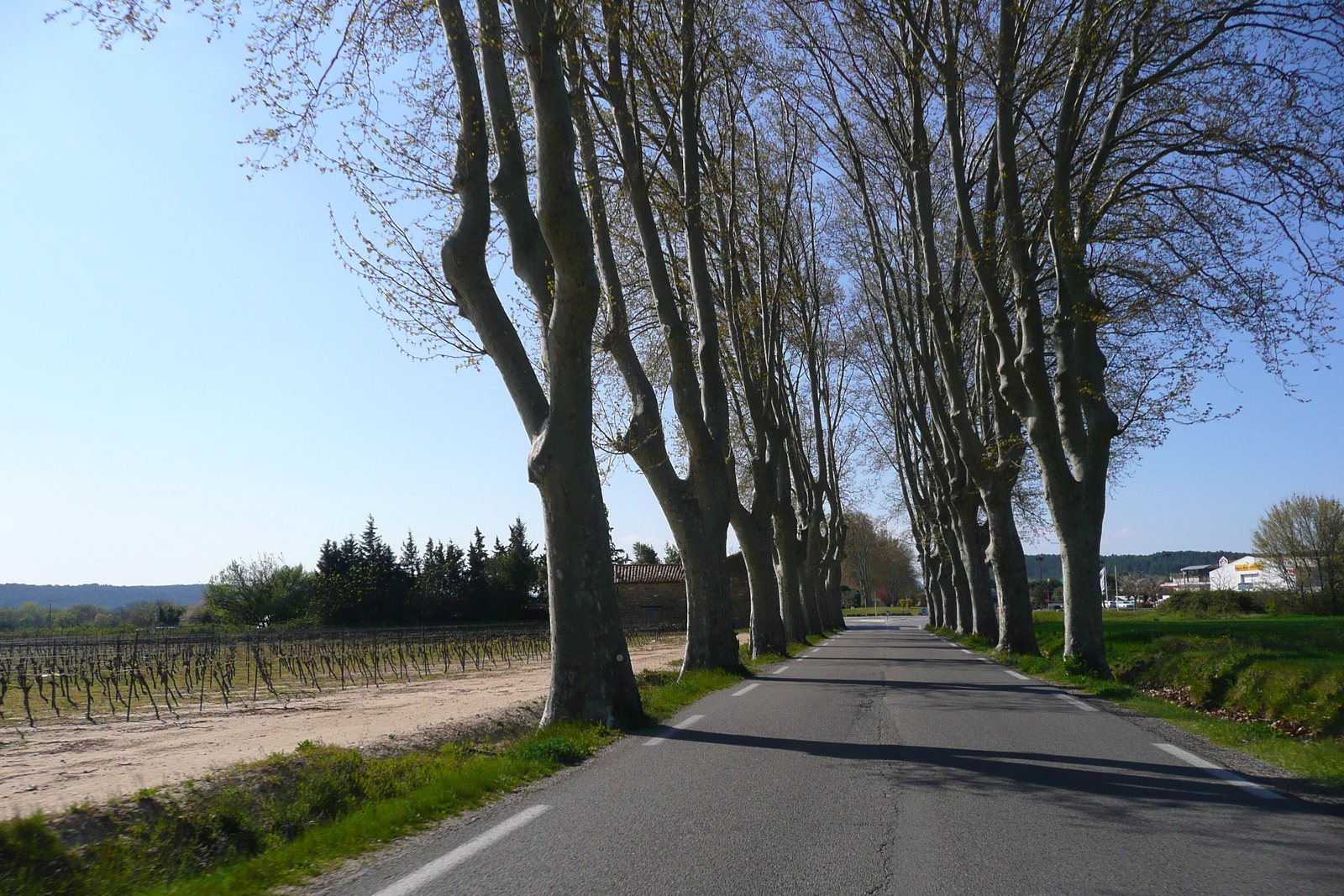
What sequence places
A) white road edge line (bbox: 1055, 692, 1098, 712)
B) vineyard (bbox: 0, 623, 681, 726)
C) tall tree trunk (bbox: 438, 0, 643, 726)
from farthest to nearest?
vineyard (bbox: 0, 623, 681, 726)
white road edge line (bbox: 1055, 692, 1098, 712)
tall tree trunk (bbox: 438, 0, 643, 726)

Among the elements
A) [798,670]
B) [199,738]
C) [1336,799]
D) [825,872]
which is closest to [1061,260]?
[798,670]

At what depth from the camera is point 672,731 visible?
8492 millimetres

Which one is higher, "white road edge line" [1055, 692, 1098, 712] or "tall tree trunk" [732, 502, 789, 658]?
"tall tree trunk" [732, 502, 789, 658]

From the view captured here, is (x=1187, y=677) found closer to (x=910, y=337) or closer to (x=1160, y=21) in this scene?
(x=1160, y=21)

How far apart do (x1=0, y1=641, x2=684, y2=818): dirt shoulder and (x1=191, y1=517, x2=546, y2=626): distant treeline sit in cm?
4853

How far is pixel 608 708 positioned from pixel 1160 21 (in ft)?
39.5

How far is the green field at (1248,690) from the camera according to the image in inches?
283

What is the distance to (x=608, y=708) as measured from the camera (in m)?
8.59

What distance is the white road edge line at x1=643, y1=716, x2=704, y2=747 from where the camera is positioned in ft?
25.8

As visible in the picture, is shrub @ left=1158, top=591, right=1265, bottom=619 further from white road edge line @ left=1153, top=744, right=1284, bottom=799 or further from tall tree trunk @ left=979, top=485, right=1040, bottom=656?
white road edge line @ left=1153, top=744, right=1284, bottom=799

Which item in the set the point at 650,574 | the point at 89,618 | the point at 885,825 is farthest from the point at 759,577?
the point at 89,618

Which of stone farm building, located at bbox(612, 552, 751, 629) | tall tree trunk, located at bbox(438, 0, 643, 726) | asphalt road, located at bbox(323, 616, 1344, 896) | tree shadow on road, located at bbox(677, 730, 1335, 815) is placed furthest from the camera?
stone farm building, located at bbox(612, 552, 751, 629)

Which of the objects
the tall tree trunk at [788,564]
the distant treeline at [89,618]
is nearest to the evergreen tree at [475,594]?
the distant treeline at [89,618]

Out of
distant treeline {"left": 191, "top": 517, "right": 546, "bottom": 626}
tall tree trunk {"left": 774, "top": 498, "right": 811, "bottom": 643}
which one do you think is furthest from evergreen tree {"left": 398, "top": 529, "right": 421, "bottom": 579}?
tall tree trunk {"left": 774, "top": 498, "right": 811, "bottom": 643}
